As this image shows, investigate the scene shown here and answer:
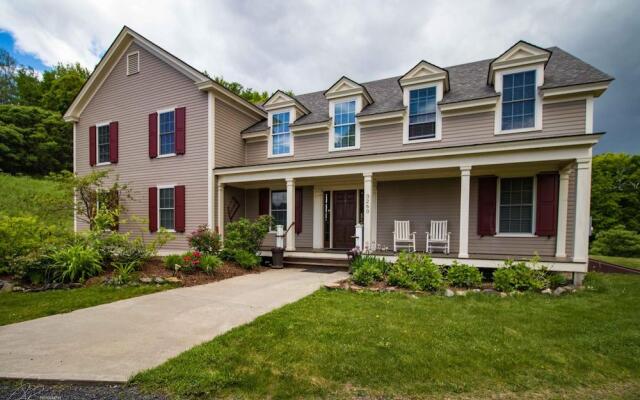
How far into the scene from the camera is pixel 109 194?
11328 millimetres

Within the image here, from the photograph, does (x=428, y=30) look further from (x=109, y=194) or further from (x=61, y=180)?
(x=61, y=180)

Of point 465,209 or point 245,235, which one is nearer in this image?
point 465,209

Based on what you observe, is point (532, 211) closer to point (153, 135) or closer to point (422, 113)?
point (422, 113)

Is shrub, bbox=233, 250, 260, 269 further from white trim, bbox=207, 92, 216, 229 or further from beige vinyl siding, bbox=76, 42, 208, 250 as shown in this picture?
beige vinyl siding, bbox=76, 42, 208, 250

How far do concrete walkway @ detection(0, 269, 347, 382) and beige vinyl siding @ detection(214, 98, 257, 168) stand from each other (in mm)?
5910

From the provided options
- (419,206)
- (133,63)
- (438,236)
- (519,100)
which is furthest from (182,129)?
(519,100)

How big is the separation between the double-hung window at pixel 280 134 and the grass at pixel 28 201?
6.91m

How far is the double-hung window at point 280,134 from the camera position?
432 inches

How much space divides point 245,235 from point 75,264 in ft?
12.8

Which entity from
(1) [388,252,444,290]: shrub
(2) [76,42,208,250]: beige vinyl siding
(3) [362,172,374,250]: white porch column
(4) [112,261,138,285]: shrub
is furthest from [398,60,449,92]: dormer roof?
(4) [112,261,138,285]: shrub

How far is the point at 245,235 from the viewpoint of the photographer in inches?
338

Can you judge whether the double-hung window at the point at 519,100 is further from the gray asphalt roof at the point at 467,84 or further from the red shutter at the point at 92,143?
the red shutter at the point at 92,143

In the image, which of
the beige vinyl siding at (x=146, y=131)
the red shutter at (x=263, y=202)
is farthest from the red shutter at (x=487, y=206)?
the beige vinyl siding at (x=146, y=131)

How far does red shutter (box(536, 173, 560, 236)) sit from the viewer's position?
7828mm
